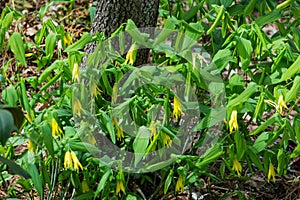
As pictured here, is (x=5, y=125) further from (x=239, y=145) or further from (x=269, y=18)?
(x=269, y=18)

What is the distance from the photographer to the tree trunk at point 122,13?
239 cm

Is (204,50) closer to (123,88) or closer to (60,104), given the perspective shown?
(123,88)

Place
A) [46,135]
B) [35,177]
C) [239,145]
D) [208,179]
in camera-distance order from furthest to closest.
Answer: [208,179], [239,145], [35,177], [46,135]

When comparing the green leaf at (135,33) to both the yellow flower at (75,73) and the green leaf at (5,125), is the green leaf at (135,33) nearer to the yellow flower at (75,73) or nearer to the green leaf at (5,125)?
the yellow flower at (75,73)

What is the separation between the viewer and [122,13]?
240 cm

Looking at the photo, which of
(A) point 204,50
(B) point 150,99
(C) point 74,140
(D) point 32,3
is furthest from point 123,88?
(D) point 32,3

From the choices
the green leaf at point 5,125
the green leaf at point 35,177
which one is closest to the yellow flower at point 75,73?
the green leaf at point 35,177

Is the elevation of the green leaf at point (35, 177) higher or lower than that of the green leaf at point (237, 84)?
lower

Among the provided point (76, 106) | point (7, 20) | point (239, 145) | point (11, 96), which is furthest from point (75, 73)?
point (239, 145)

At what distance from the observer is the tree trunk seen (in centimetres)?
239

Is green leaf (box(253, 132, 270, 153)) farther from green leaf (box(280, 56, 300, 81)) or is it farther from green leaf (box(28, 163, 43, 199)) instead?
green leaf (box(28, 163, 43, 199))

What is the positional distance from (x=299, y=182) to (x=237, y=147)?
3.05 ft

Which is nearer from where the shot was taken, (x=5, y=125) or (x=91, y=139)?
(x=5, y=125)

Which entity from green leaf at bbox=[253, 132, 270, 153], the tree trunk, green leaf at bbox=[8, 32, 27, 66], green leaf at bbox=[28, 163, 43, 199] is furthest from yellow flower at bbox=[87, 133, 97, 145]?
green leaf at bbox=[253, 132, 270, 153]
